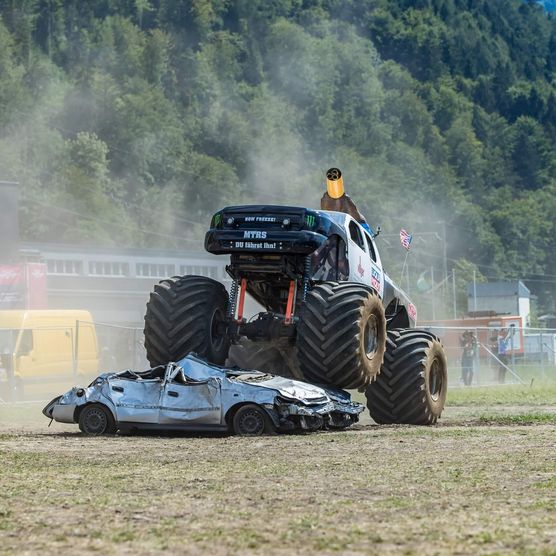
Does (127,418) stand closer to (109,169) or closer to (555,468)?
(555,468)

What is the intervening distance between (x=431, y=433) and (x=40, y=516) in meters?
7.72

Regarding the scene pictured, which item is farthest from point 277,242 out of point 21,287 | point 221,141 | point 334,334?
point 221,141

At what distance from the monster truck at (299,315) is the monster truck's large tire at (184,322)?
12 mm

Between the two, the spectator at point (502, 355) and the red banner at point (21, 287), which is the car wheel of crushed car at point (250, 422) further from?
the spectator at point (502, 355)

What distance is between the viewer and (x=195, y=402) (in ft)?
48.2

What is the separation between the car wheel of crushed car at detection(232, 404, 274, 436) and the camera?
14.6m

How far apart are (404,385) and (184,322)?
3.16 m

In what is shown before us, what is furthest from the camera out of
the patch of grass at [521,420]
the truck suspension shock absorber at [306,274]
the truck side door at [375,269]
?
the truck side door at [375,269]

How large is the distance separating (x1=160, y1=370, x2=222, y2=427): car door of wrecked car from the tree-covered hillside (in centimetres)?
8486

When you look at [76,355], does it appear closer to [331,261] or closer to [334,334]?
→ [331,261]

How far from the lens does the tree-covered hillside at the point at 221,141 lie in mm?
121000

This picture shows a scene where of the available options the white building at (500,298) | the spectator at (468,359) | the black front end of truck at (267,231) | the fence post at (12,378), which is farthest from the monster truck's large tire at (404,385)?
the white building at (500,298)

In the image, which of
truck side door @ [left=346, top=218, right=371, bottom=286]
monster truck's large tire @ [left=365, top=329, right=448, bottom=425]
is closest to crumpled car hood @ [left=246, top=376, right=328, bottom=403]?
truck side door @ [left=346, top=218, right=371, bottom=286]

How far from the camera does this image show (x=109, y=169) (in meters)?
130
